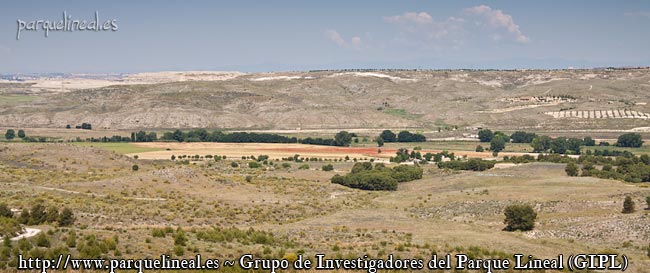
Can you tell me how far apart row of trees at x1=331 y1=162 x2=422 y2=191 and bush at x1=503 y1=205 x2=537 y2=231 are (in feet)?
123

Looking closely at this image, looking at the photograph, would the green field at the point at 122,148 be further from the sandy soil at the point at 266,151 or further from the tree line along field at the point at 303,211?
the tree line along field at the point at 303,211

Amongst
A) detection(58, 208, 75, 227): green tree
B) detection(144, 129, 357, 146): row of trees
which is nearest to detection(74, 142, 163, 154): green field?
detection(144, 129, 357, 146): row of trees

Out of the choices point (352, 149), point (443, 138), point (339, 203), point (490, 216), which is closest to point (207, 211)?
point (339, 203)

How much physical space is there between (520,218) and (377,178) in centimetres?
3917

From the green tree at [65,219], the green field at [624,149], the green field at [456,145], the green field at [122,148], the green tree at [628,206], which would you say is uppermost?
the green tree at [65,219]

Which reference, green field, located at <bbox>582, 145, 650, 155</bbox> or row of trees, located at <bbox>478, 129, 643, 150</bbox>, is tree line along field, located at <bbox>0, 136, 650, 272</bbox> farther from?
green field, located at <bbox>582, 145, 650, 155</bbox>

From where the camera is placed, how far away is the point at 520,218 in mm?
58000

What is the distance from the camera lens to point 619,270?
1564 inches

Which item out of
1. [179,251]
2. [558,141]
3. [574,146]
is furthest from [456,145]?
[179,251]

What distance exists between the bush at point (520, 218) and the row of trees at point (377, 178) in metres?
37.3

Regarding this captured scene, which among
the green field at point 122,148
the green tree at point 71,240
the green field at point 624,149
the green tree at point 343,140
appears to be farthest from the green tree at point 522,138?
the green tree at point 71,240

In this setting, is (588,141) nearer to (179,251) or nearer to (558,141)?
(558,141)

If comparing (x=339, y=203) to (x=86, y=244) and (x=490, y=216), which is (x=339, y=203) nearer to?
(x=490, y=216)

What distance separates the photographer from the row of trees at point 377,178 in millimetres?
95750
